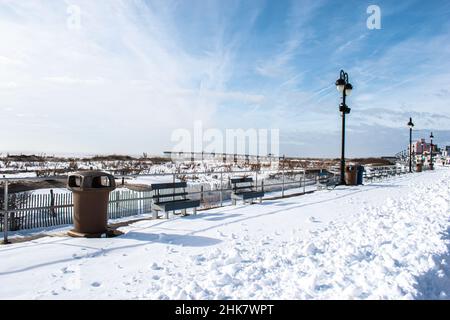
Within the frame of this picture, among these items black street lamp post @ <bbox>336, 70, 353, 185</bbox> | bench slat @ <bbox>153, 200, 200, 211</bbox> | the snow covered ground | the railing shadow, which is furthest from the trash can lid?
black street lamp post @ <bbox>336, 70, 353, 185</bbox>

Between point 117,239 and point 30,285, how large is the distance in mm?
2212

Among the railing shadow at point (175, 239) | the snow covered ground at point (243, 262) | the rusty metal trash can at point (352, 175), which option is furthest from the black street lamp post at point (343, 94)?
the railing shadow at point (175, 239)

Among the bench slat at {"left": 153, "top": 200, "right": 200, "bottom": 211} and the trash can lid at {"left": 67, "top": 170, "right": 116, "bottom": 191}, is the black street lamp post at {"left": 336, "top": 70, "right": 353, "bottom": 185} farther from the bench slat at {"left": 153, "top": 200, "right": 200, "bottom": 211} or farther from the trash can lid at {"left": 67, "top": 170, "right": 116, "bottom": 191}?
the trash can lid at {"left": 67, "top": 170, "right": 116, "bottom": 191}

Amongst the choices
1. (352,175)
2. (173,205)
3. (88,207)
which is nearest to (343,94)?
(352,175)

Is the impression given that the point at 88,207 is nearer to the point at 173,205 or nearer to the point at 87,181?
the point at 87,181

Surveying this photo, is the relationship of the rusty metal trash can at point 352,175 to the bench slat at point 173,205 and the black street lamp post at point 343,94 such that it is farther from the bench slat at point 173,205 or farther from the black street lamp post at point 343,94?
the bench slat at point 173,205

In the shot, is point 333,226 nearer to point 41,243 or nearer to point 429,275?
point 429,275

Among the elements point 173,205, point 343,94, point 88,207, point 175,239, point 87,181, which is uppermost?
point 343,94

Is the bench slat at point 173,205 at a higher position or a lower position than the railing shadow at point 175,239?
higher

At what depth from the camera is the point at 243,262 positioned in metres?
4.76

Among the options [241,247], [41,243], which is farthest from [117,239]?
[241,247]

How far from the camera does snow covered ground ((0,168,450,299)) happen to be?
3805 millimetres

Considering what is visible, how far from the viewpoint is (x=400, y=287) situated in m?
3.83

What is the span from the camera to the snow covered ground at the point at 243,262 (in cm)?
380
